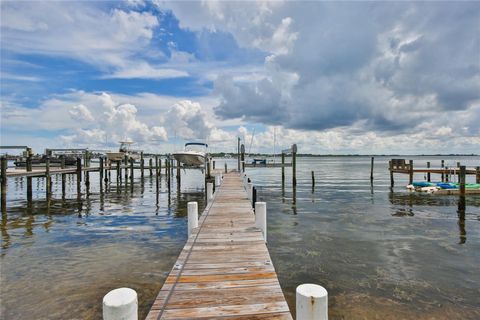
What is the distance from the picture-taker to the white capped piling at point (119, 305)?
2.82 m

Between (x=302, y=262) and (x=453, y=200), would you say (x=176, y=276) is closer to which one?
(x=302, y=262)

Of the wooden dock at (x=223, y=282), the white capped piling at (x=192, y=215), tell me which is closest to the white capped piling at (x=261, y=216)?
the wooden dock at (x=223, y=282)

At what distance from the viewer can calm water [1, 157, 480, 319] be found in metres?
7.42

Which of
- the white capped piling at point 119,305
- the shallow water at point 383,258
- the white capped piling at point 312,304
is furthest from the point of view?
the shallow water at point 383,258

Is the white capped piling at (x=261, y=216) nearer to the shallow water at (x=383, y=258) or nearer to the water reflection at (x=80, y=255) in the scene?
the shallow water at (x=383, y=258)

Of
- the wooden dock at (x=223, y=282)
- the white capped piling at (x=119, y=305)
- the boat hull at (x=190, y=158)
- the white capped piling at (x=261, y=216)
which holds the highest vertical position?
the boat hull at (x=190, y=158)

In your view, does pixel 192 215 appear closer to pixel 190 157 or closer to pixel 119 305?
pixel 119 305

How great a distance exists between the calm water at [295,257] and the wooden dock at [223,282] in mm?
1917

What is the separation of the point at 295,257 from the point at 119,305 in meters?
8.70

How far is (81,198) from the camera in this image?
2478 cm

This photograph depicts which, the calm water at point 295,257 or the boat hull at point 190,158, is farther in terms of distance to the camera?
the boat hull at point 190,158

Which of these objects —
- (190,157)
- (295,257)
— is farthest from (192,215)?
(190,157)

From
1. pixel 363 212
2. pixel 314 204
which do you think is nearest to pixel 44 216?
pixel 314 204

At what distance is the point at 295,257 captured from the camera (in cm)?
1063
